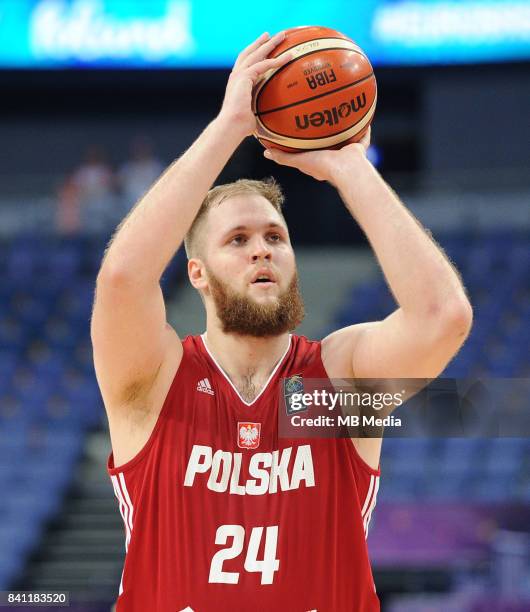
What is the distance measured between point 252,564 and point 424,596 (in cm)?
485

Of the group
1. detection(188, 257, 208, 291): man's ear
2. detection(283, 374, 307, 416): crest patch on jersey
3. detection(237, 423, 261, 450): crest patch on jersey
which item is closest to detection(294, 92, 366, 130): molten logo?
detection(188, 257, 208, 291): man's ear

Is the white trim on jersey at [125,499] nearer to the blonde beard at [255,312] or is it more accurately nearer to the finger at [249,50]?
the blonde beard at [255,312]

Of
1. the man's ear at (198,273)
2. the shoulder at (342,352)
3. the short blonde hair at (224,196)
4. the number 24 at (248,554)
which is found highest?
the short blonde hair at (224,196)

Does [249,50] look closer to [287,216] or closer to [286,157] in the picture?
[286,157]

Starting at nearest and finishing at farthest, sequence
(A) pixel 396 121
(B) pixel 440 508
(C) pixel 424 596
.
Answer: (C) pixel 424 596 → (B) pixel 440 508 → (A) pixel 396 121

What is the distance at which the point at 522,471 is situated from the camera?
867 cm

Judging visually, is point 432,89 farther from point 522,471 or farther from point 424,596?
point 424,596

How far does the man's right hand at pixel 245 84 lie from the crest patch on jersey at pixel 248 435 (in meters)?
0.93

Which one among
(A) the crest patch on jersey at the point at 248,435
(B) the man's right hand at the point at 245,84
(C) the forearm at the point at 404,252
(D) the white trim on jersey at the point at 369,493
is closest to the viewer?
(C) the forearm at the point at 404,252

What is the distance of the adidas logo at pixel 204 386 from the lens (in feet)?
11.1

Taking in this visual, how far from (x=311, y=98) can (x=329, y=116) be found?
0.08 m

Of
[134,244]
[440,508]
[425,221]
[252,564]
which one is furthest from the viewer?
[425,221]

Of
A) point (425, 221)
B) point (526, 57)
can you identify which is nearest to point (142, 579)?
point (425, 221)

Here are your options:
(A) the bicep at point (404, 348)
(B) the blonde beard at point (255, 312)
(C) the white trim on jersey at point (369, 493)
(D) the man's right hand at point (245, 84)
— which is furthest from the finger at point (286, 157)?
(C) the white trim on jersey at point (369, 493)
